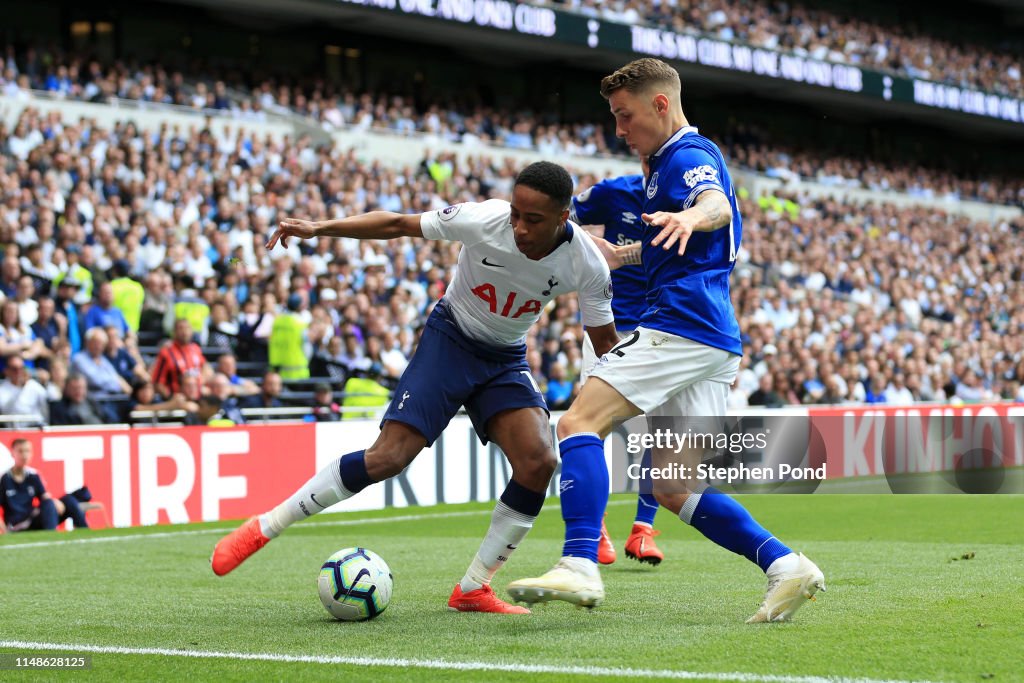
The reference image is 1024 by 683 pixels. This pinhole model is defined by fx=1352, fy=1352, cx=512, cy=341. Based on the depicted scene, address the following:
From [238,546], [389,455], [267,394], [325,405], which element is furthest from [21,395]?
[389,455]

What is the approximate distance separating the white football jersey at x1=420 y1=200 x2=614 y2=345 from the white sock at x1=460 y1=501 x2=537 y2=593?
0.81 m

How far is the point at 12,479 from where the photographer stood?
11.6 m

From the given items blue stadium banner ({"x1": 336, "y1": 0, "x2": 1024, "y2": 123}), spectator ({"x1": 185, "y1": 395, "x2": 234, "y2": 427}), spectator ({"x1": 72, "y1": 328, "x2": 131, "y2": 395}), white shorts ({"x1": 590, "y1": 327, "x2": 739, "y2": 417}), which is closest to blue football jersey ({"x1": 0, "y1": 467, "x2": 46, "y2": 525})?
spectator ({"x1": 72, "y1": 328, "x2": 131, "y2": 395})

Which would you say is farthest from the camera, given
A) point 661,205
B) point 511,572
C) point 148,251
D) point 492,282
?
point 148,251

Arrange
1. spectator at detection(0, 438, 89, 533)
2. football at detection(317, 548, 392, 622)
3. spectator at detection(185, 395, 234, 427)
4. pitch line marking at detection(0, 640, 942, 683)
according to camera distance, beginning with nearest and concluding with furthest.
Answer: pitch line marking at detection(0, 640, 942, 683), football at detection(317, 548, 392, 622), spectator at detection(0, 438, 89, 533), spectator at detection(185, 395, 234, 427)

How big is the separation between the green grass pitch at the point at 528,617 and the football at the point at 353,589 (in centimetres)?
16

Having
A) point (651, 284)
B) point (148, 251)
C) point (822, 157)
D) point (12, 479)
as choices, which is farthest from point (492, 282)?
point (822, 157)

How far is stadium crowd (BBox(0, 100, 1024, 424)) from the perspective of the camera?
13211 millimetres

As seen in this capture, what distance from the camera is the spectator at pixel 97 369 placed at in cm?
1293

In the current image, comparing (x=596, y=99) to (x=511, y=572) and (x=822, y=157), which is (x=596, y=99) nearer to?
(x=822, y=157)

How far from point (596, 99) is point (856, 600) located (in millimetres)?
29580

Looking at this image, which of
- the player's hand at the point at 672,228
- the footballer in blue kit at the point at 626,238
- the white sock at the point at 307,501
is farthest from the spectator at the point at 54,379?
the player's hand at the point at 672,228

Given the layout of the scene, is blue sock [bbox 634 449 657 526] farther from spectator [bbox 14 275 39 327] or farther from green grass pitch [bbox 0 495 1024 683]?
spectator [bbox 14 275 39 327]

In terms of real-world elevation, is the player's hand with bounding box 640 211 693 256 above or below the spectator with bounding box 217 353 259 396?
above
